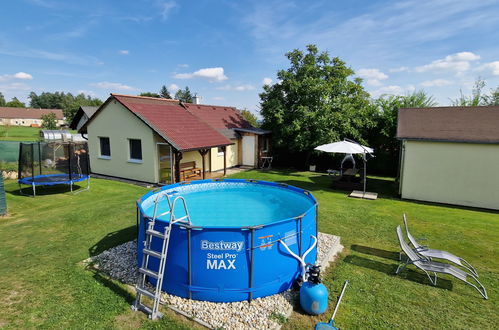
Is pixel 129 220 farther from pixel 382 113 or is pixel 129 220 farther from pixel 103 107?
pixel 382 113

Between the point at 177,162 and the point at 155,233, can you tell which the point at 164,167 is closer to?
the point at 177,162

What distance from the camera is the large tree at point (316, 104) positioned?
19469mm

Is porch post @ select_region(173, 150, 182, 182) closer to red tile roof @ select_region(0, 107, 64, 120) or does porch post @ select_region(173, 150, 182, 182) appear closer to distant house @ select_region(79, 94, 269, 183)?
distant house @ select_region(79, 94, 269, 183)

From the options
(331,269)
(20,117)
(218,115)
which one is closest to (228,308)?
(331,269)

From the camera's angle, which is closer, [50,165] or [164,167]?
[50,165]

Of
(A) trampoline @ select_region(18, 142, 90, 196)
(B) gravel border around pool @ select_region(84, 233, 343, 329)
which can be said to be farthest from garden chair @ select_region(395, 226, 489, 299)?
(A) trampoline @ select_region(18, 142, 90, 196)

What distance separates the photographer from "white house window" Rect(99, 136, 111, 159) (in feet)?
59.5

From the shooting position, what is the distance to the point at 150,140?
1574cm

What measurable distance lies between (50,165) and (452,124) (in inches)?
829

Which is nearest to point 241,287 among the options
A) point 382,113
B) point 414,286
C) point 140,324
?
point 140,324

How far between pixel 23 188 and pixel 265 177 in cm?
1373

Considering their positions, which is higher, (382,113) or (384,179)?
(382,113)

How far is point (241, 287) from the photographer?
571 cm

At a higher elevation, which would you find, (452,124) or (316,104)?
(316,104)
